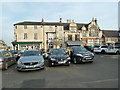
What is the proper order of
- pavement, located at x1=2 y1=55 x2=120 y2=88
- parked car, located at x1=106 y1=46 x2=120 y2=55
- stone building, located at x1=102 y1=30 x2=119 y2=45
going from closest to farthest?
pavement, located at x1=2 y1=55 x2=120 y2=88 → parked car, located at x1=106 y1=46 x2=120 y2=55 → stone building, located at x1=102 y1=30 x2=119 y2=45

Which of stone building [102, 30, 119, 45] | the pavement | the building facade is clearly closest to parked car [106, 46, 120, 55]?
the pavement

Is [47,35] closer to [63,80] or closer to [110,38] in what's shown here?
[110,38]

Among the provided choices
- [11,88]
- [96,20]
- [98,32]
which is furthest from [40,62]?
[96,20]

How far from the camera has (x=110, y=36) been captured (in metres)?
39.4

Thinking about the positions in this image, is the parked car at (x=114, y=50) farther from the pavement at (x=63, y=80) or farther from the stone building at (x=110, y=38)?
the stone building at (x=110, y=38)

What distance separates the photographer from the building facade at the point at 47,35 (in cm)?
3319

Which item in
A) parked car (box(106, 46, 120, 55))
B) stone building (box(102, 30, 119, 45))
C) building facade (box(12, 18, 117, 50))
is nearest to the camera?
parked car (box(106, 46, 120, 55))

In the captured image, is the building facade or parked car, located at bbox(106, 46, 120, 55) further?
the building facade

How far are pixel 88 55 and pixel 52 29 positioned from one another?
26.4m

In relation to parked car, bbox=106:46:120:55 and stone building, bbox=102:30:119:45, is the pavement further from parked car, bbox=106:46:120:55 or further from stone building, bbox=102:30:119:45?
stone building, bbox=102:30:119:45

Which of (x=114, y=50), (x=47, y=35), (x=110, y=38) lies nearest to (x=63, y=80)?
(x=114, y=50)

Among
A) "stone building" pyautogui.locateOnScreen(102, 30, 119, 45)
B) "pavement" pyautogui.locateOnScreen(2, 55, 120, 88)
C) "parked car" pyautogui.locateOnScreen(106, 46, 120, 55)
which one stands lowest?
"pavement" pyautogui.locateOnScreen(2, 55, 120, 88)

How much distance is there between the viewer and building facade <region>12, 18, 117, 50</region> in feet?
109

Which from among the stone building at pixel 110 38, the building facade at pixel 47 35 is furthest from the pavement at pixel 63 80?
the stone building at pixel 110 38
